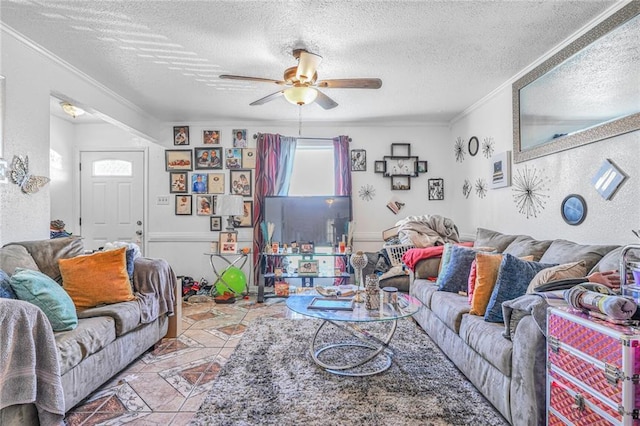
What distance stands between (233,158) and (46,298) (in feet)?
10.8

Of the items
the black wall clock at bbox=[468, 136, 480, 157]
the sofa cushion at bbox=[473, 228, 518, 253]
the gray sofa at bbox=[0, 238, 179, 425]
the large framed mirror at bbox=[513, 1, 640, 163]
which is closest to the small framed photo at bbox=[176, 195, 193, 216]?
the gray sofa at bbox=[0, 238, 179, 425]

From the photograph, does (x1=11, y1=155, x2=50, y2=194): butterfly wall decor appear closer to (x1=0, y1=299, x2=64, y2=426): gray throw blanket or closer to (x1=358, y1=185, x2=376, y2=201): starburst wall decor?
(x1=0, y1=299, x2=64, y2=426): gray throw blanket

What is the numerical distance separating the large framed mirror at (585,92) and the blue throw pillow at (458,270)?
1127mm

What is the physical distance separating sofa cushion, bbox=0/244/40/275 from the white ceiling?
1614 millimetres

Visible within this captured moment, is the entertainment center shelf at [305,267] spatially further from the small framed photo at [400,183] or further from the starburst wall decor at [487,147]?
the starburst wall decor at [487,147]

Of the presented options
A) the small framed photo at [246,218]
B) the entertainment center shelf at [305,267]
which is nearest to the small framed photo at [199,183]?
the small framed photo at [246,218]

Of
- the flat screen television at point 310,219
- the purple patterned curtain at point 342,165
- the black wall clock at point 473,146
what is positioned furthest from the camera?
the purple patterned curtain at point 342,165

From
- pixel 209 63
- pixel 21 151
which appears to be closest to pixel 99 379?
pixel 21 151

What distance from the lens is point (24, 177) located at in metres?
2.63

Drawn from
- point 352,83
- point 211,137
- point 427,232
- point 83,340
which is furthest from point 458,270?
point 211,137

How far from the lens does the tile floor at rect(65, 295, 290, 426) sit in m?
1.90

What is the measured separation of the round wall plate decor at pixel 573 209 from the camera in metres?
2.55

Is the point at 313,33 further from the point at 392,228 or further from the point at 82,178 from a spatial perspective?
the point at 82,178

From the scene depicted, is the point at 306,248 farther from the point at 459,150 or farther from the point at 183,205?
the point at 459,150
